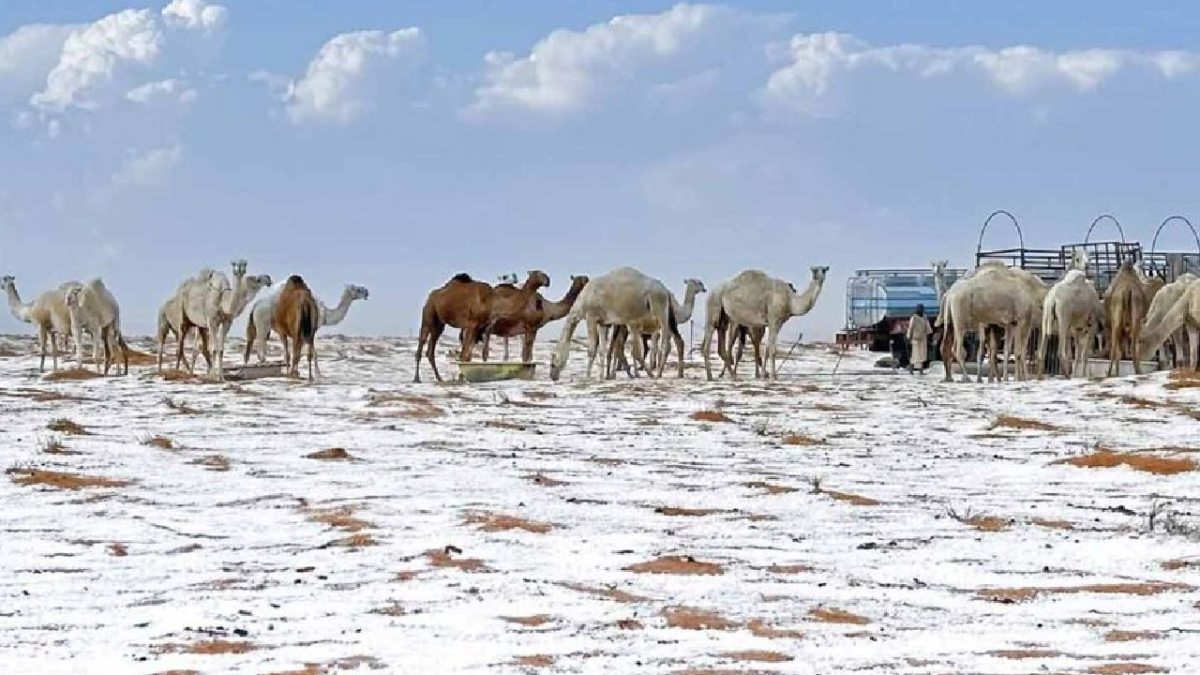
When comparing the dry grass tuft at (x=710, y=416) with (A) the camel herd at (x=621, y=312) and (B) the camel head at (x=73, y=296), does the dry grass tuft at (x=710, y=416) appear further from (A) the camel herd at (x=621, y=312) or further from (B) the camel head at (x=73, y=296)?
(B) the camel head at (x=73, y=296)

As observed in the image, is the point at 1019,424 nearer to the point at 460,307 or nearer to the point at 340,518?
the point at 340,518

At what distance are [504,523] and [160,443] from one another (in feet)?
19.4

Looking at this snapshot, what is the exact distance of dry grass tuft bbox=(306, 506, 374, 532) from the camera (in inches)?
387

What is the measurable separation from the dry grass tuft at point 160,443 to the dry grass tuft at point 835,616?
843cm

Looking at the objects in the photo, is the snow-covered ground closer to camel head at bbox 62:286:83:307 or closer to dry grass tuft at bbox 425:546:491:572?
dry grass tuft at bbox 425:546:491:572

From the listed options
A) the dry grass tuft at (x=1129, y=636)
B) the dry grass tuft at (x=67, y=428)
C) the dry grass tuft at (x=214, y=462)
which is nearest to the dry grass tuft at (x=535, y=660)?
the dry grass tuft at (x=1129, y=636)

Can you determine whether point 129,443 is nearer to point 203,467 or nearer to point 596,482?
point 203,467

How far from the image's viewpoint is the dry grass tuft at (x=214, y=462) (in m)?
13.0

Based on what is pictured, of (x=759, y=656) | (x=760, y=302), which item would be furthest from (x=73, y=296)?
(x=759, y=656)

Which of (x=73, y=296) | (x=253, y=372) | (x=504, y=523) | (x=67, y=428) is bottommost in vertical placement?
(x=504, y=523)

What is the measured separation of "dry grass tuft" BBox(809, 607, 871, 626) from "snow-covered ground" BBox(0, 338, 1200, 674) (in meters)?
0.02

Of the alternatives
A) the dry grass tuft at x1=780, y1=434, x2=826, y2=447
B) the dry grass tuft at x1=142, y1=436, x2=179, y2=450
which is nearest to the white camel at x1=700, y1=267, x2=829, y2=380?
the dry grass tuft at x1=780, y1=434, x2=826, y2=447

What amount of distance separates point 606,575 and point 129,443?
781cm

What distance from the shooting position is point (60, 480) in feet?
38.9
